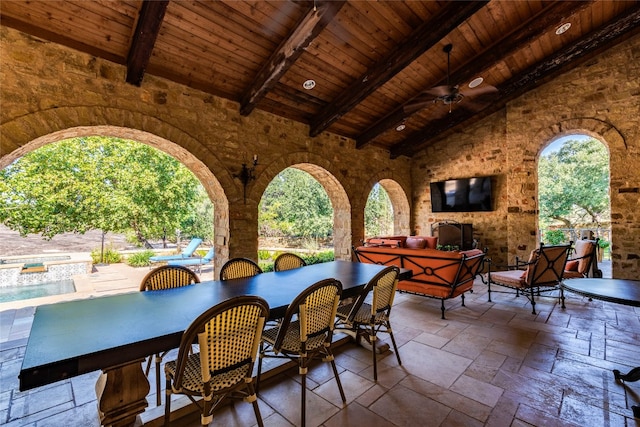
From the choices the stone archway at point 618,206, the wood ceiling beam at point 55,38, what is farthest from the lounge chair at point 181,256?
the stone archway at point 618,206

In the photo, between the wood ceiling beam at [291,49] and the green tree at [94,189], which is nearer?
the wood ceiling beam at [291,49]

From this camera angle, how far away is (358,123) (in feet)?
18.7

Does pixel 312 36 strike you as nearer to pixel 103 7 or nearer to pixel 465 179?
pixel 103 7

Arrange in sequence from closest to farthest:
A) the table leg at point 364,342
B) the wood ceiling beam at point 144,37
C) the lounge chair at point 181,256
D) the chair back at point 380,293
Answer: the chair back at point 380,293, the wood ceiling beam at point 144,37, the table leg at point 364,342, the lounge chair at point 181,256

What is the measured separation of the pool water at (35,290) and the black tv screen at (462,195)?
8135mm

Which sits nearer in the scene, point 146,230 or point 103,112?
point 103,112

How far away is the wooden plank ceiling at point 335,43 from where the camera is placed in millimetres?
2766

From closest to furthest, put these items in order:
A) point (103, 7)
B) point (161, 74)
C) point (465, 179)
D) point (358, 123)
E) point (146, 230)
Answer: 1. point (103, 7)
2. point (161, 74)
3. point (358, 123)
4. point (465, 179)
5. point (146, 230)

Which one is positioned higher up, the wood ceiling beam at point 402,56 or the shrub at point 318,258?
the wood ceiling beam at point 402,56

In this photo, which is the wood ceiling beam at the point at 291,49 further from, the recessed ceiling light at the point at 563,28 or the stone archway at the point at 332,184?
the recessed ceiling light at the point at 563,28

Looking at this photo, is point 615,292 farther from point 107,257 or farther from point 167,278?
point 107,257

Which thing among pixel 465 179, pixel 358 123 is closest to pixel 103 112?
pixel 358 123

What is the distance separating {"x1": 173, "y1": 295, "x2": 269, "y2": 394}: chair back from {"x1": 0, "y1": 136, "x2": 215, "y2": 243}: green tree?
7404 millimetres

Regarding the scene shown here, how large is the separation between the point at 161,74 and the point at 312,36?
196cm
